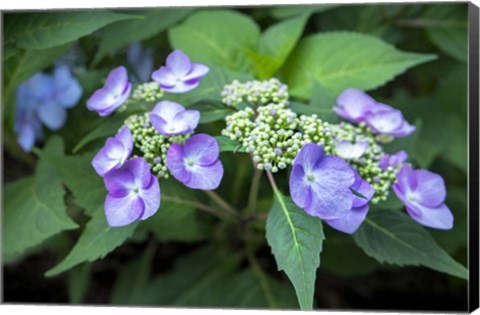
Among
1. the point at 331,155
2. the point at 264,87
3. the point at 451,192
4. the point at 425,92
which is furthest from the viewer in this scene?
the point at 425,92

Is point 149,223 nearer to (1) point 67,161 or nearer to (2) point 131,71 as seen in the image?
(1) point 67,161

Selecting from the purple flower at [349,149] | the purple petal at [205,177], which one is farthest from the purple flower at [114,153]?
the purple flower at [349,149]

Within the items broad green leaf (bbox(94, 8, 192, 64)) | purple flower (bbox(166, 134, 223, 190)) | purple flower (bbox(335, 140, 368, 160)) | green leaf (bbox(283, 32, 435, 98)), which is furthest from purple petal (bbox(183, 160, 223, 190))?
broad green leaf (bbox(94, 8, 192, 64))

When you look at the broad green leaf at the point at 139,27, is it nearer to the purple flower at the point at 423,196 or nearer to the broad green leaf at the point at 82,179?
the broad green leaf at the point at 82,179

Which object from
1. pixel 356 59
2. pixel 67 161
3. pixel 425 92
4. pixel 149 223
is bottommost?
pixel 425 92

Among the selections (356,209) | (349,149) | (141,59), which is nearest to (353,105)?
(349,149)

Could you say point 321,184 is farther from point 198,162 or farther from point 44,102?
point 44,102

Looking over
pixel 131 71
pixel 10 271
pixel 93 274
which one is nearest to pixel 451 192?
pixel 131 71
